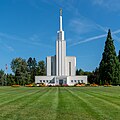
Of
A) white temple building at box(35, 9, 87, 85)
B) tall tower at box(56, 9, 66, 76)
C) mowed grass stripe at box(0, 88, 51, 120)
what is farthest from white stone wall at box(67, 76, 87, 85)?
mowed grass stripe at box(0, 88, 51, 120)

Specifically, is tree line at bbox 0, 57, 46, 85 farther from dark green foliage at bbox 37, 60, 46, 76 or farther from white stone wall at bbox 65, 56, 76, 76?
white stone wall at bbox 65, 56, 76, 76

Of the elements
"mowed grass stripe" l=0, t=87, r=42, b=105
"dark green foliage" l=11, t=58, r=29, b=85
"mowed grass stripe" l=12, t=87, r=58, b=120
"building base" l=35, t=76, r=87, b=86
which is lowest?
"mowed grass stripe" l=12, t=87, r=58, b=120

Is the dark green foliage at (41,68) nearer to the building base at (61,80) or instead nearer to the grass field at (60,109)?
the building base at (61,80)

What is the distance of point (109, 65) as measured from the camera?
79000 mm

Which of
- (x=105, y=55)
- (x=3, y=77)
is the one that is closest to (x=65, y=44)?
(x=105, y=55)

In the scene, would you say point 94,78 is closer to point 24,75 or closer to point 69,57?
point 69,57

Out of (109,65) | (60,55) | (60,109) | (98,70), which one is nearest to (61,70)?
(60,55)

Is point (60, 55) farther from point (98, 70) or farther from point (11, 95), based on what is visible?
point (11, 95)

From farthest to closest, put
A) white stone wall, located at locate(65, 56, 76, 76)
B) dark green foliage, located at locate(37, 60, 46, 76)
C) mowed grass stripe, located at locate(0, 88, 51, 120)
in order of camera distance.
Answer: dark green foliage, located at locate(37, 60, 46, 76) → white stone wall, located at locate(65, 56, 76, 76) → mowed grass stripe, located at locate(0, 88, 51, 120)

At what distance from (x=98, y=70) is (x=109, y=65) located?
2661 centimetres

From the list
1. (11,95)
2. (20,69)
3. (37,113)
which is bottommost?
(37,113)

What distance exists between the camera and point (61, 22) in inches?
3851

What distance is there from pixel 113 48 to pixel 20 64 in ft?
139

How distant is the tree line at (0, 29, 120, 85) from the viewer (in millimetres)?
78562
